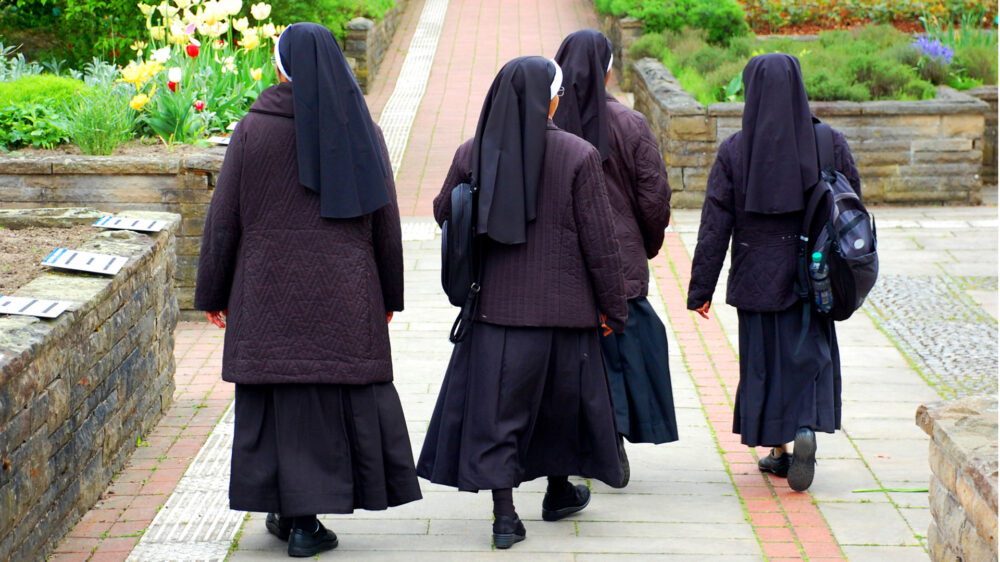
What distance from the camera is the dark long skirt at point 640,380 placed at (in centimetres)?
523

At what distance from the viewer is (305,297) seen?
439cm

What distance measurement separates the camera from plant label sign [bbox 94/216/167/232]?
6094mm

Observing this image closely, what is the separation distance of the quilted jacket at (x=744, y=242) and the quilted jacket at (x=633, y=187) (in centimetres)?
22

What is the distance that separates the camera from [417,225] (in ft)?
33.2

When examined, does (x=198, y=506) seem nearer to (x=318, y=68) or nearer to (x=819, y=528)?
(x=318, y=68)

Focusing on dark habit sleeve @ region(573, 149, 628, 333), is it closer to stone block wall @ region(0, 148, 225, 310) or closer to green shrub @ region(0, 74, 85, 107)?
stone block wall @ region(0, 148, 225, 310)

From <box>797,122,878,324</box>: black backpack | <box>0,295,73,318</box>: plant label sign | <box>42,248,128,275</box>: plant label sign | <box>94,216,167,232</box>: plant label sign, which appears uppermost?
<box>797,122,878,324</box>: black backpack

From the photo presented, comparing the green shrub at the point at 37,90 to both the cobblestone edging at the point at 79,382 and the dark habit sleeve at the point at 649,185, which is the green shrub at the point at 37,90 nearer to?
the cobblestone edging at the point at 79,382

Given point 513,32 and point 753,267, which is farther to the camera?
point 513,32

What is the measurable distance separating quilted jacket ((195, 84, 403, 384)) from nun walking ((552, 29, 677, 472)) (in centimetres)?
112

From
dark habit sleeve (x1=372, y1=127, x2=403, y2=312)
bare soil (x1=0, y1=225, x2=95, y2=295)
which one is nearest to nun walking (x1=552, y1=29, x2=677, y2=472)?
dark habit sleeve (x1=372, y1=127, x2=403, y2=312)

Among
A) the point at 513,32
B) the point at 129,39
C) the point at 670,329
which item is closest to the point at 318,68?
the point at 670,329

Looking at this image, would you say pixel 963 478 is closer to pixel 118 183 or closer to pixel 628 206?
pixel 628 206

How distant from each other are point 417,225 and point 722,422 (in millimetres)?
4508
